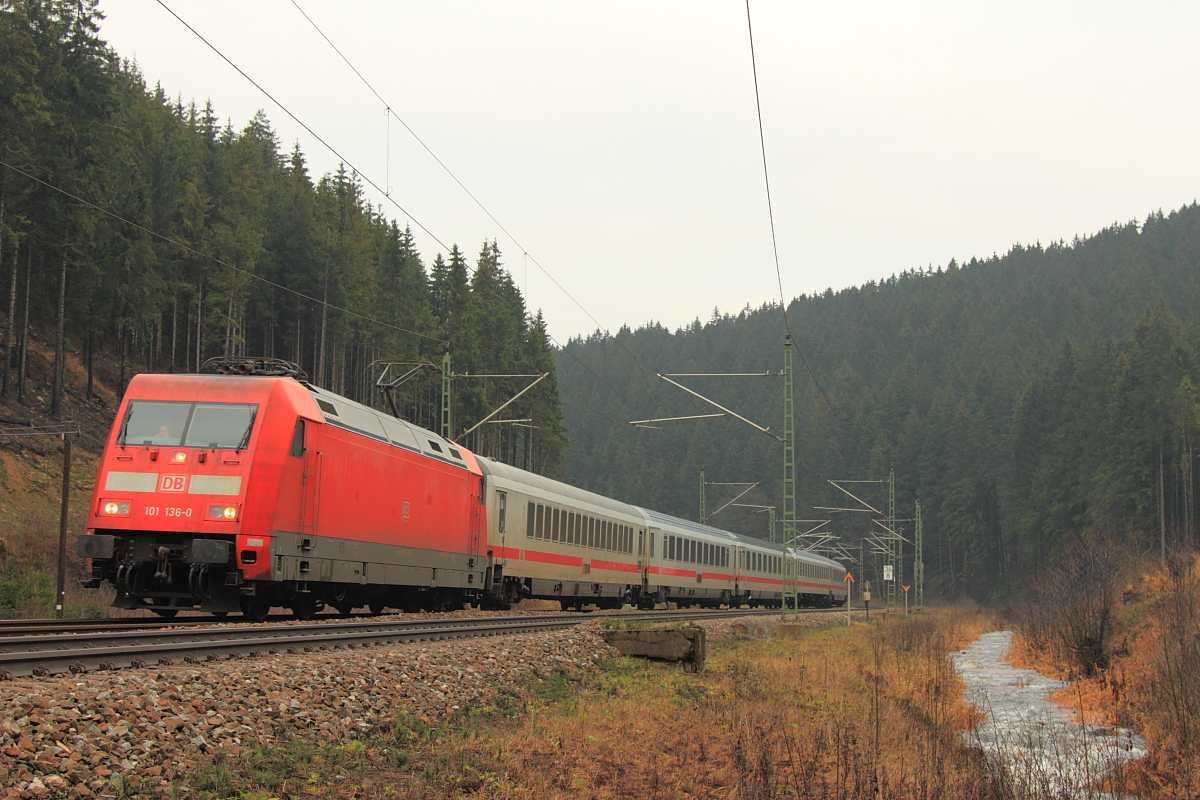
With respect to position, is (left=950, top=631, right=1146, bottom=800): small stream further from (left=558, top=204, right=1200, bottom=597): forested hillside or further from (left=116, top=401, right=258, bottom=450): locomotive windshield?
(left=558, top=204, right=1200, bottom=597): forested hillside

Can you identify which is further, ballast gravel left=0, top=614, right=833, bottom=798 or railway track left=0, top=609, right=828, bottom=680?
railway track left=0, top=609, right=828, bottom=680

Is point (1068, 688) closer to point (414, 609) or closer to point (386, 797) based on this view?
point (414, 609)

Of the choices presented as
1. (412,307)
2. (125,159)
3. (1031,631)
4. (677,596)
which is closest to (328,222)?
(412,307)

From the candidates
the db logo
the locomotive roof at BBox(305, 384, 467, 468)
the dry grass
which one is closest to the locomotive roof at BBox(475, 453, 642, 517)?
the locomotive roof at BBox(305, 384, 467, 468)

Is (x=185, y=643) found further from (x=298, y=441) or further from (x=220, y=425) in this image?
(x=298, y=441)

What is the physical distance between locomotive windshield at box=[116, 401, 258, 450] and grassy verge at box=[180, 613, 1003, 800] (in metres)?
5.38

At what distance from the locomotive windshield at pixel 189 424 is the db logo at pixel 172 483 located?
1.60ft

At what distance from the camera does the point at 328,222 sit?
254 ft

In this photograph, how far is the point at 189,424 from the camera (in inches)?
590

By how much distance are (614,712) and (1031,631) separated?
28.4 metres

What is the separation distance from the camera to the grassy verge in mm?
8141

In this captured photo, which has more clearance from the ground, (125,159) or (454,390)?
(125,159)

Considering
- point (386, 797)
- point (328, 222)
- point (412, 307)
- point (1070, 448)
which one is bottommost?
point (386, 797)

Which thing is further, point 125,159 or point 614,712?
point 125,159
